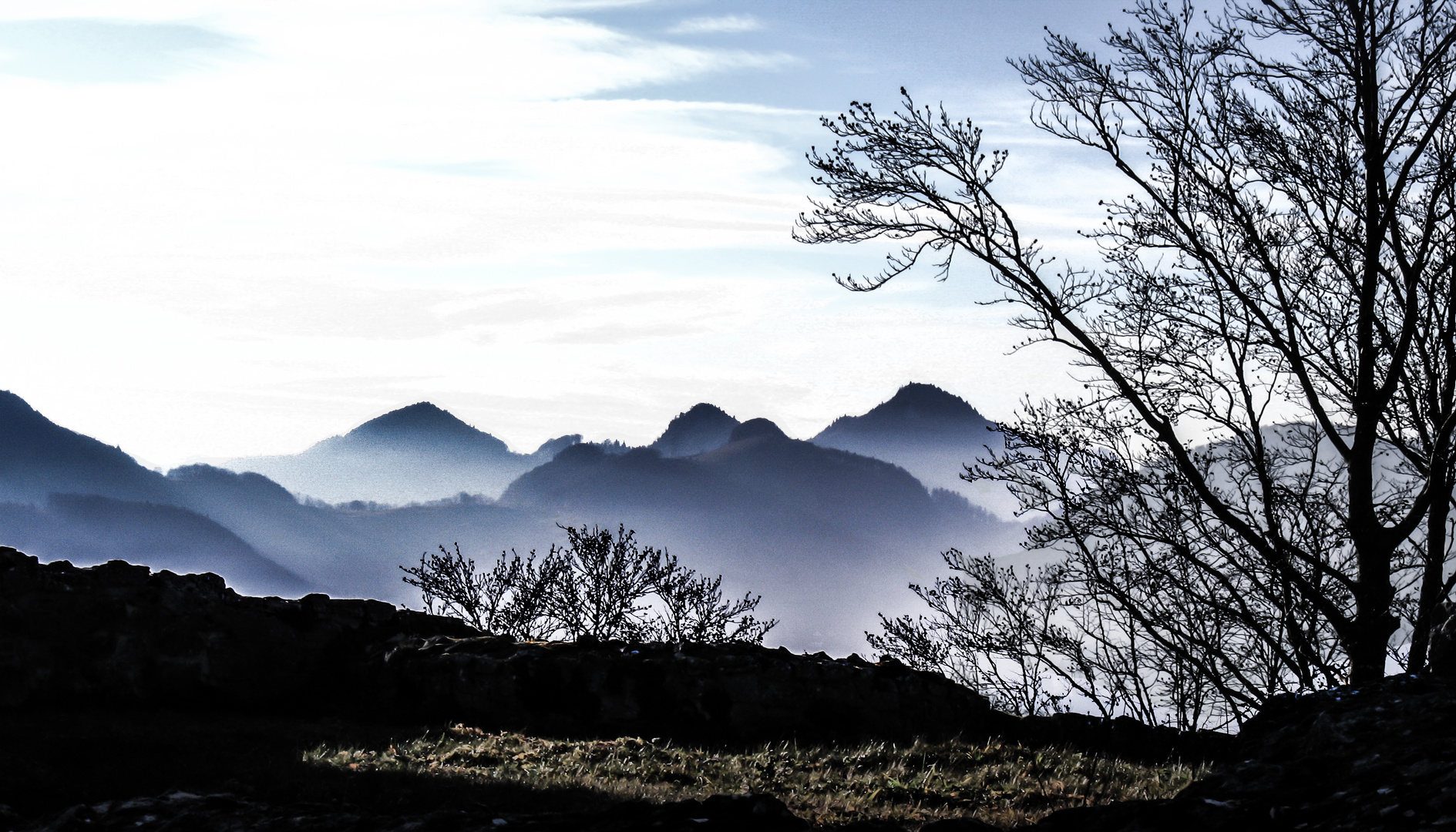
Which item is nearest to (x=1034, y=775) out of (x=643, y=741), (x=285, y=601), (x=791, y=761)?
(x=791, y=761)

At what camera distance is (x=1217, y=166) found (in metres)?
10.2

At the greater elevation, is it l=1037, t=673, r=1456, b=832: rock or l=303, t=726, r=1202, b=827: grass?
l=1037, t=673, r=1456, b=832: rock

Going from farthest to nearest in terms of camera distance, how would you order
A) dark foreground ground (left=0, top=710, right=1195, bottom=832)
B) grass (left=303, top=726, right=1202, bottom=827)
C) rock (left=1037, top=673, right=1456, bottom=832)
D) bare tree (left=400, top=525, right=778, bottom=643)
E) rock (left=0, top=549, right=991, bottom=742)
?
1. bare tree (left=400, top=525, right=778, bottom=643)
2. rock (left=0, top=549, right=991, bottom=742)
3. grass (left=303, top=726, right=1202, bottom=827)
4. dark foreground ground (left=0, top=710, right=1195, bottom=832)
5. rock (left=1037, top=673, right=1456, bottom=832)

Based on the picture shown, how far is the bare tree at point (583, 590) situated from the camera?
26656 millimetres

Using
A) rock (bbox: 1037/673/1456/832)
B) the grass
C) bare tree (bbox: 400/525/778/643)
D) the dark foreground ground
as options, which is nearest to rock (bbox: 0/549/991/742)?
the dark foreground ground

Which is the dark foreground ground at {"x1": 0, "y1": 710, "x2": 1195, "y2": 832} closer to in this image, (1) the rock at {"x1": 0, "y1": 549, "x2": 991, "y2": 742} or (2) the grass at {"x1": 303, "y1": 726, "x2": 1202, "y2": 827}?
(2) the grass at {"x1": 303, "y1": 726, "x2": 1202, "y2": 827}

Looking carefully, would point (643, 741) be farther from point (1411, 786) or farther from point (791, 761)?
point (1411, 786)

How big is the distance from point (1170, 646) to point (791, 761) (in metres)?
3.88

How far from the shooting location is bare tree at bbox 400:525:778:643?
1049 inches

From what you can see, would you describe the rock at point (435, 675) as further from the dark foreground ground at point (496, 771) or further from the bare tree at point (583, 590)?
the bare tree at point (583, 590)

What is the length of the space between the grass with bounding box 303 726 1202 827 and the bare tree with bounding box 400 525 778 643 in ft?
58.2

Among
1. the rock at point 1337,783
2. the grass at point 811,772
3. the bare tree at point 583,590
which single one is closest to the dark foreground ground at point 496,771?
the grass at point 811,772

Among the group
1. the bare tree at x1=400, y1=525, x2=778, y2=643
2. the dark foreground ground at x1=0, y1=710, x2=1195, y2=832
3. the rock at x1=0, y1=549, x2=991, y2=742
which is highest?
the bare tree at x1=400, y1=525, x2=778, y2=643

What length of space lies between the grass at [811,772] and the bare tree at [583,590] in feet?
58.2
